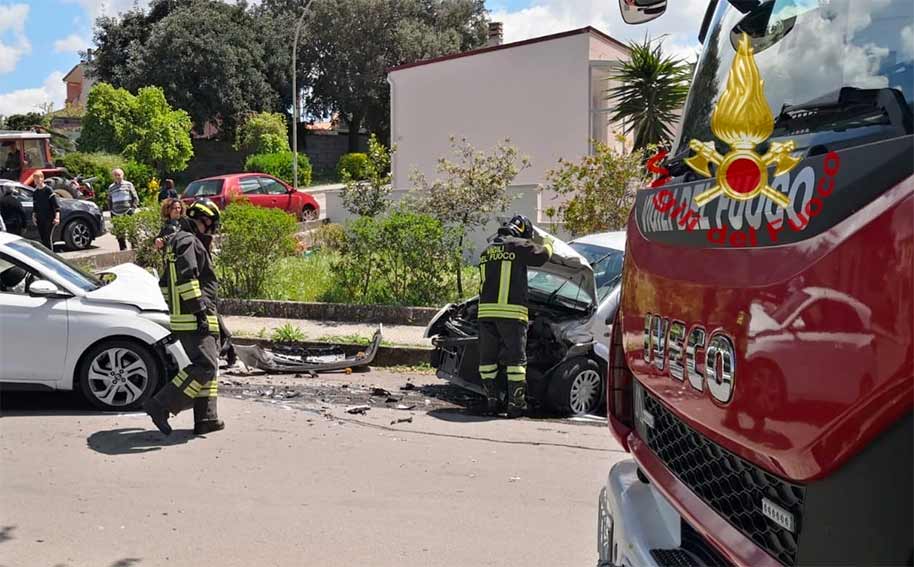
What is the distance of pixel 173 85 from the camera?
43.8 metres

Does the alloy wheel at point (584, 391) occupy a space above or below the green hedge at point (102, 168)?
below

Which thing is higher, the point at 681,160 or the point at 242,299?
the point at 681,160

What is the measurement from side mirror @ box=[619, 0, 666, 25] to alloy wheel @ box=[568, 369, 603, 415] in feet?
16.5

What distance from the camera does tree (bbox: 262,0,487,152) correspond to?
4697 centimetres

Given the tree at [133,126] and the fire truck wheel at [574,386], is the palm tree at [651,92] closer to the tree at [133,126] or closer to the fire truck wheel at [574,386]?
the fire truck wheel at [574,386]

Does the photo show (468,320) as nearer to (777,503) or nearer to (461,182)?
(461,182)

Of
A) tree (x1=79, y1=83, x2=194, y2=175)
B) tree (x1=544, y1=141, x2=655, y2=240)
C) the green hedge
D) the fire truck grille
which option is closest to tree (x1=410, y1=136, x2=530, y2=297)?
tree (x1=544, y1=141, x2=655, y2=240)

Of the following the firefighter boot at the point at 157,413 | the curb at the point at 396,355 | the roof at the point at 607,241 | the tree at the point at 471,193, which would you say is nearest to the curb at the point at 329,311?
the curb at the point at 396,355

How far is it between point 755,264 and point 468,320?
6.93 meters

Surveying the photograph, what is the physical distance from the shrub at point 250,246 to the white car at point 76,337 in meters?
4.82

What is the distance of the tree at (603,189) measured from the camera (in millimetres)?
13633

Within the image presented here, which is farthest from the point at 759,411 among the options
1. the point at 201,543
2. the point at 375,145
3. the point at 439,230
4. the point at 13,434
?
the point at 375,145

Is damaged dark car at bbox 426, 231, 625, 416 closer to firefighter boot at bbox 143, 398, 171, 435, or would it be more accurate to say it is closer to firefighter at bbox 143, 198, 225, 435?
firefighter at bbox 143, 198, 225, 435

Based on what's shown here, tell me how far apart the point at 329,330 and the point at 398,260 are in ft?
4.70
